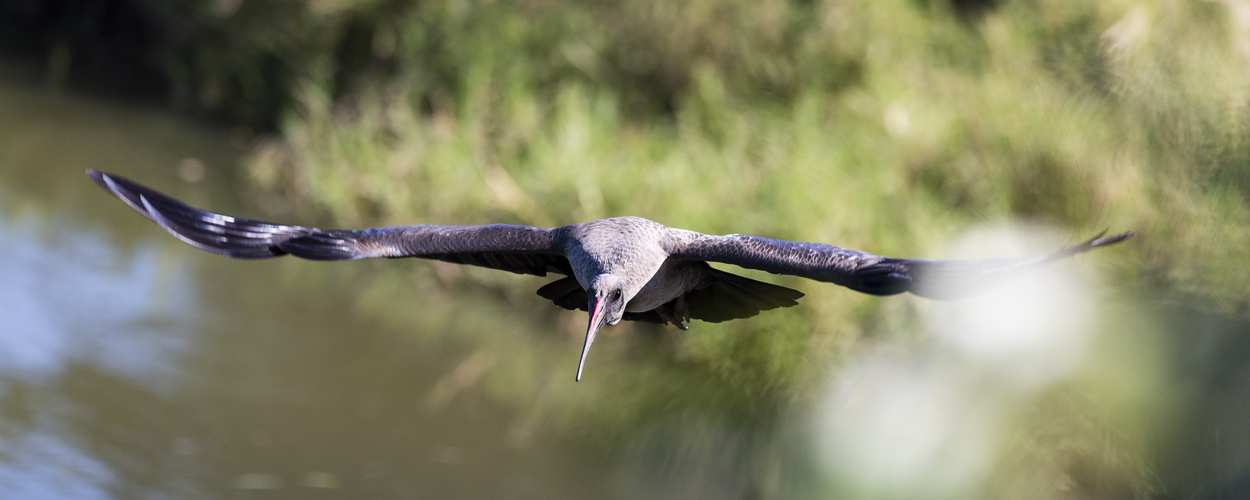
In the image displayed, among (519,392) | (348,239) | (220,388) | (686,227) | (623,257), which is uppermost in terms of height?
(686,227)

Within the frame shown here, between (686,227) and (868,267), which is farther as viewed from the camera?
(686,227)

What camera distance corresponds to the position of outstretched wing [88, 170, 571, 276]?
102 inches

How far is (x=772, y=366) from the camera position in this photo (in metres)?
4.81

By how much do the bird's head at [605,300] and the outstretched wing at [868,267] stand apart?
21 cm

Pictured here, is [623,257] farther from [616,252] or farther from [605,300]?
[605,300]

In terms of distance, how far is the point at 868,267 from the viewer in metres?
2.28

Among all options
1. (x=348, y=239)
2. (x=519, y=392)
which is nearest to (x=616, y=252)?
(x=348, y=239)

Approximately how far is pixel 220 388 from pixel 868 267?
4586 millimetres

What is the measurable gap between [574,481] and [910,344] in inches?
67.5

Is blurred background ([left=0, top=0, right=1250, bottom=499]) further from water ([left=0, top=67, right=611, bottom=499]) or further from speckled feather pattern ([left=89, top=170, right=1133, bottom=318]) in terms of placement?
speckled feather pattern ([left=89, top=170, right=1133, bottom=318])

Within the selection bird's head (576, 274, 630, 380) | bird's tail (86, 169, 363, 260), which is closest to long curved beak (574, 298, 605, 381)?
bird's head (576, 274, 630, 380)

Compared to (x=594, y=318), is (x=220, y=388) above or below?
→ above

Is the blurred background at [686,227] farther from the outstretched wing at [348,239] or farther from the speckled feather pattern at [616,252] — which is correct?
the outstretched wing at [348,239]

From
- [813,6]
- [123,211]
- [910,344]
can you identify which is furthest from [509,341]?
[123,211]
